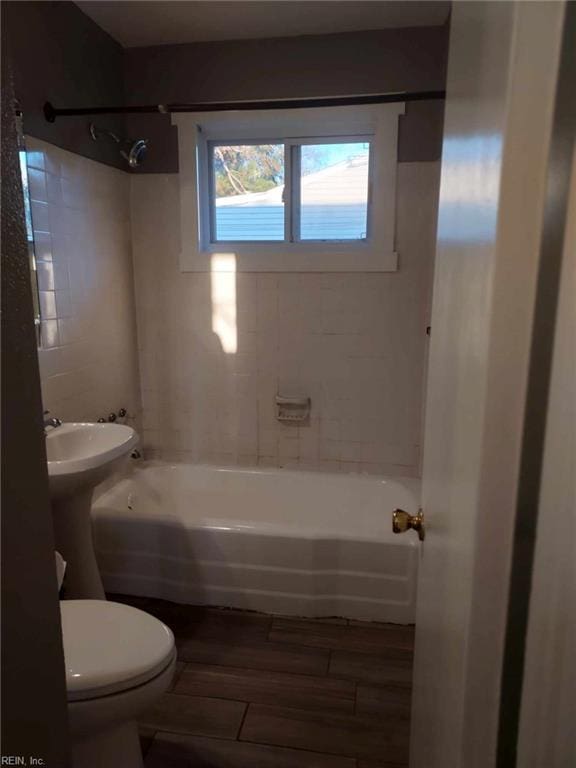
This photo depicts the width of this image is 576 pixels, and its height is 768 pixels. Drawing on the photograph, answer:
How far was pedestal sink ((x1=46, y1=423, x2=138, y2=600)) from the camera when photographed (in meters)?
1.88

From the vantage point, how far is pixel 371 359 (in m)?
2.73

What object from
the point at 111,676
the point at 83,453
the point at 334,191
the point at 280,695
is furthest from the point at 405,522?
the point at 334,191

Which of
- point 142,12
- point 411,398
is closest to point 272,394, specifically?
point 411,398

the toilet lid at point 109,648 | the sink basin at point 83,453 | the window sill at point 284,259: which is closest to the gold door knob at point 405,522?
the toilet lid at point 109,648

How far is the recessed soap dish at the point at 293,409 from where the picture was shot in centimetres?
279

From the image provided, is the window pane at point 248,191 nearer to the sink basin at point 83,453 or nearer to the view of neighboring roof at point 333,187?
the view of neighboring roof at point 333,187

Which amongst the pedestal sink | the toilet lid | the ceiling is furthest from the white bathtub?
the ceiling

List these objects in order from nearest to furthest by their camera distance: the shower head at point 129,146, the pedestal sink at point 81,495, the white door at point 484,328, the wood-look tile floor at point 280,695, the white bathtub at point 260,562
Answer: the white door at point 484,328 → the wood-look tile floor at point 280,695 → the pedestal sink at point 81,495 → the white bathtub at point 260,562 → the shower head at point 129,146

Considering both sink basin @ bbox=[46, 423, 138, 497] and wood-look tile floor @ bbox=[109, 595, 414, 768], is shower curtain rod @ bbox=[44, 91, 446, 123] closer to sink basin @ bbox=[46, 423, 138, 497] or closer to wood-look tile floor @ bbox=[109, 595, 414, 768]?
sink basin @ bbox=[46, 423, 138, 497]

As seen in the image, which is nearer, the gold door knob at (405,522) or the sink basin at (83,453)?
the gold door knob at (405,522)

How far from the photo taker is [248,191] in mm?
2818

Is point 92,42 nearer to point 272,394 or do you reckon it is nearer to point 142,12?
point 142,12

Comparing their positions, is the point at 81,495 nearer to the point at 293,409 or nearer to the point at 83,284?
the point at 83,284

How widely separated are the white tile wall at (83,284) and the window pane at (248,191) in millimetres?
500
